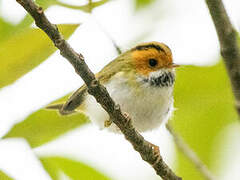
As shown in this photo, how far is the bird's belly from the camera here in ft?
9.04

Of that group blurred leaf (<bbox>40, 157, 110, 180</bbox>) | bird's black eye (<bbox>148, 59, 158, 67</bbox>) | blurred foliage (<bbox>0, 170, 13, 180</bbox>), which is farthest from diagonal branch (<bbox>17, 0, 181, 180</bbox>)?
bird's black eye (<bbox>148, 59, 158, 67</bbox>)

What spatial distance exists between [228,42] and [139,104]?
0.96 meters

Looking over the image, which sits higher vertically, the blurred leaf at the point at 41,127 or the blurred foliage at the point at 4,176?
the blurred leaf at the point at 41,127

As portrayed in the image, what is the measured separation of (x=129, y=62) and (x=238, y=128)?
3.61 feet

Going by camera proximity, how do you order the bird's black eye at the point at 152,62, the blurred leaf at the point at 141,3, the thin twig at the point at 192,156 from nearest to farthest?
1. the thin twig at the point at 192,156
2. the blurred leaf at the point at 141,3
3. the bird's black eye at the point at 152,62

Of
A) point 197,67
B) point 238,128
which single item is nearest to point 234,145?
point 238,128

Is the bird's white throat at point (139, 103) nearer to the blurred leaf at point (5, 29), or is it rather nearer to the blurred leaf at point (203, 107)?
the blurred leaf at point (203, 107)

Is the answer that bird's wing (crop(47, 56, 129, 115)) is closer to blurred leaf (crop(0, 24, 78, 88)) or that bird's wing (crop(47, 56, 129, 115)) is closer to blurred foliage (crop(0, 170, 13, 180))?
blurred leaf (crop(0, 24, 78, 88))

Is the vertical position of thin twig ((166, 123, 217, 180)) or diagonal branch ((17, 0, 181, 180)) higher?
diagonal branch ((17, 0, 181, 180))

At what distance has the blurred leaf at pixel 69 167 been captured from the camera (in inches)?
67.7

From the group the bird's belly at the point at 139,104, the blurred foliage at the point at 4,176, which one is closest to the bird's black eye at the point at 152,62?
the bird's belly at the point at 139,104

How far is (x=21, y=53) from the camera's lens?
1.67m

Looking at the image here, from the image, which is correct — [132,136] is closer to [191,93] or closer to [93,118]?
[191,93]

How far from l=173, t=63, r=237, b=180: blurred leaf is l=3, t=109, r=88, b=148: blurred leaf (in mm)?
563
